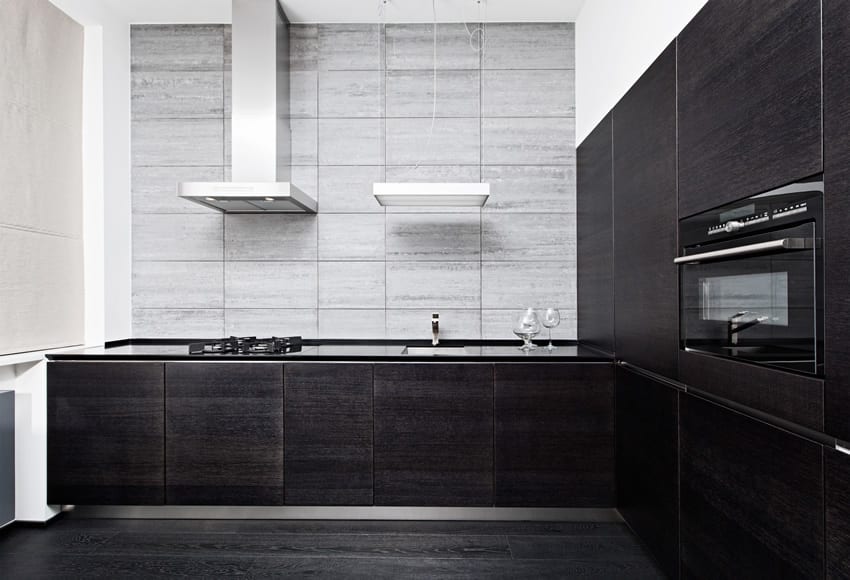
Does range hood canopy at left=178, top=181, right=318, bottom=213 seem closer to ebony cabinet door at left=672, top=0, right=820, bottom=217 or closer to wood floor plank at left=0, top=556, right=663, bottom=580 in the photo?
wood floor plank at left=0, top=556, right=663, bottom=580

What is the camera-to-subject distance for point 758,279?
1447 mm

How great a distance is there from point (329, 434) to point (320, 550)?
53cm

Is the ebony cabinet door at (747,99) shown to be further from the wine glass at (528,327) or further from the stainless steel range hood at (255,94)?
the stainless steel range hood at (255,94)

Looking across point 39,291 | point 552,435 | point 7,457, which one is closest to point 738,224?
point 552,435

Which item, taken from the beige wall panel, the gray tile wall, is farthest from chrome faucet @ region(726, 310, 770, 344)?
the beige wall panel

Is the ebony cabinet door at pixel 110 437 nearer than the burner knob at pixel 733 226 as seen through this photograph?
No

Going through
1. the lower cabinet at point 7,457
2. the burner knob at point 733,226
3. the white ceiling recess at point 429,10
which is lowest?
the lower cabinet at point 7,457

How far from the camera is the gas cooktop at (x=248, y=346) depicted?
9.27 ft

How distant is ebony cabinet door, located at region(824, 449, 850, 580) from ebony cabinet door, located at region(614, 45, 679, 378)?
2.61 feet

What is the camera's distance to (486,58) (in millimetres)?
3389

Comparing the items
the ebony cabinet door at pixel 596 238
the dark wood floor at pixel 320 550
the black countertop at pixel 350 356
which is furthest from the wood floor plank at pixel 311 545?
the ebony cabinet door at pixel 596 238

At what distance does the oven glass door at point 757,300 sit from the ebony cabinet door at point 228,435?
1.94m

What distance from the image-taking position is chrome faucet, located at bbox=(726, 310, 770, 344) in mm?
1483

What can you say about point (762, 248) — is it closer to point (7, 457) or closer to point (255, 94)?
point (255, 94)
